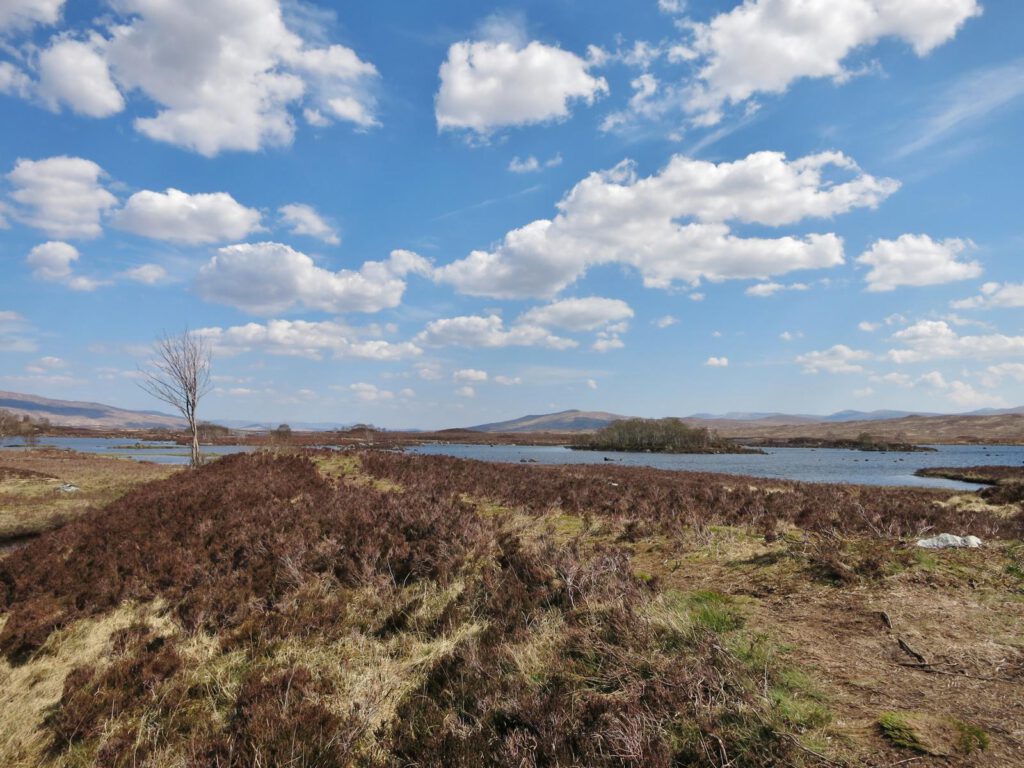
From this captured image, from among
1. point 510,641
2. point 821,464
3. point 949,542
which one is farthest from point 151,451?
point 821,464

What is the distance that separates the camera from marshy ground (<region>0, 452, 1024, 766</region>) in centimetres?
384

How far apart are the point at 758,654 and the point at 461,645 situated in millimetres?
3230

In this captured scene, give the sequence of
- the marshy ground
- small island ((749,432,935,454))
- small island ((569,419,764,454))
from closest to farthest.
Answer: the marshy ground < small island ((749,432,935,454)) < small island ((569,419,764,454))

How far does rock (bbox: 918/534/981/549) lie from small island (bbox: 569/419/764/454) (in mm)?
91428

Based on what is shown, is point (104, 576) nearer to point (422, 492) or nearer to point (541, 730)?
point (422, 492)

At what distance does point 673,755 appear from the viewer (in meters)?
3.64

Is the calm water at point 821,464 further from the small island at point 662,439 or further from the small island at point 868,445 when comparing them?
the small island at point 662,439

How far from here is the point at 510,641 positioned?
228 inches

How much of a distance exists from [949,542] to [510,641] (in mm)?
6773

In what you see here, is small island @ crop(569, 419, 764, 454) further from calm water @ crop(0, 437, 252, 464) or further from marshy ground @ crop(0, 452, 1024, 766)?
marshy ground @ crop(0, 452, 1024, 766)

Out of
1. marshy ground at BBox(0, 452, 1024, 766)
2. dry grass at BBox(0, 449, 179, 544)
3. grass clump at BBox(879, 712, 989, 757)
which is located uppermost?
grass clump at BBox(879, 712, 989, 757)

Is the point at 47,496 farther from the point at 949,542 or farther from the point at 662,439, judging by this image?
the point at 662,439

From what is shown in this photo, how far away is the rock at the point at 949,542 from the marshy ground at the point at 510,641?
198mm

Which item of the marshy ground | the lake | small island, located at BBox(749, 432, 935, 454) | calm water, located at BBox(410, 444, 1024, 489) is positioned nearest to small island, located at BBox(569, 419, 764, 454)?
the lake
